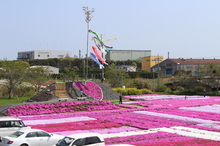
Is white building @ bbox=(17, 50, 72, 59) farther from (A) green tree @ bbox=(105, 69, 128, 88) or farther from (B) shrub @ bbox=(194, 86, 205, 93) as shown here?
(B) shrub @ bbox=(194, 86, 205, 93)

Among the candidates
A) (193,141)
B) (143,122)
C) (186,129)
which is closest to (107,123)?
Result: (143,122)

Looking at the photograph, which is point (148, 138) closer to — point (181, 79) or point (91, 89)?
point (91, 89)

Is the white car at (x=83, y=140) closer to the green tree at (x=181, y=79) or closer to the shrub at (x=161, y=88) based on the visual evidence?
the shrub at (x=161, y=88)

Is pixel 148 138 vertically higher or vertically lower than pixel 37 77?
lower

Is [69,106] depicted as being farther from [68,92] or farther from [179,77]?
[179,77]

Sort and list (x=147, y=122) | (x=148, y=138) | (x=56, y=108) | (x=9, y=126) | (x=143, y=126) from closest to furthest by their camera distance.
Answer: (x=9, y=126) → (x=148, y=138) → (x=143, y=126) → (x=147, y=122) → (x=56, y=108)

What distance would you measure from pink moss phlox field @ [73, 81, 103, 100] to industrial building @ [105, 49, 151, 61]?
274 feet

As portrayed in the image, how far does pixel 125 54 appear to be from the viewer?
14225cm

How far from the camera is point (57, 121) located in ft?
101

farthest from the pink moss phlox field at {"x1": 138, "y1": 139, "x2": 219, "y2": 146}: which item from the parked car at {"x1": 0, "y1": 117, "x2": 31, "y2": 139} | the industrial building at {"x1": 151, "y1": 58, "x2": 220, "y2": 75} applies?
the industrial building at {"x1": 151, "y1": 58, "x2": 220, "y2": 75}

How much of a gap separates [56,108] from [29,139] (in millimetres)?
20365

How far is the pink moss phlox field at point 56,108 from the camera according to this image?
117 feet

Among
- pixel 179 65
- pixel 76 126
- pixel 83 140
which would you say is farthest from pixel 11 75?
pixel 179 65

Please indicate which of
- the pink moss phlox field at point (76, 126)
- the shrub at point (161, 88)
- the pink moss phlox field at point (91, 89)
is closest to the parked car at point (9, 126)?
the pink moss phlox field at point (76, 126)
